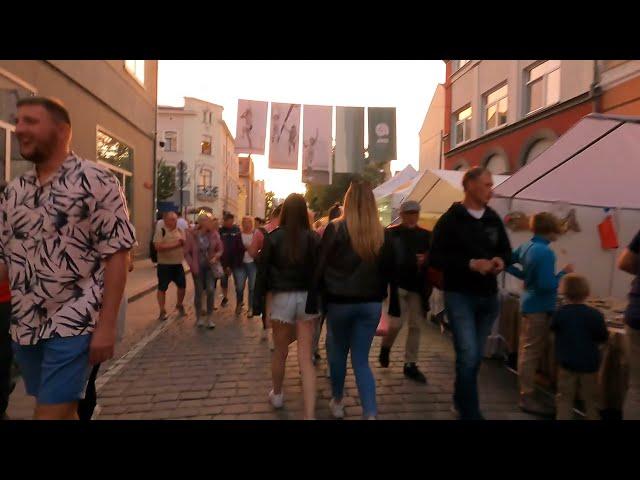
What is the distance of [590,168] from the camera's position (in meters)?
6.21

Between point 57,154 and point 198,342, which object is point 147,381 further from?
point 57,154

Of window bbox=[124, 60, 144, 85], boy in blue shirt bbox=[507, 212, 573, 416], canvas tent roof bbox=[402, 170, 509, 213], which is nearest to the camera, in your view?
boy in blue shirt bbox=[507, 212, 573, 416]

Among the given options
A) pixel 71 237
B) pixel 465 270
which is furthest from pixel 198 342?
pixel 71 237

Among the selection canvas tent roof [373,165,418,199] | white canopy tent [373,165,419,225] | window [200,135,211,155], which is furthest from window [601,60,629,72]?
window [200,135,211,155]

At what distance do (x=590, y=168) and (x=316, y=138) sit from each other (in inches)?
304

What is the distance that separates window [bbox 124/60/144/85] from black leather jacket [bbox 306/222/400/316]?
14.1 metres

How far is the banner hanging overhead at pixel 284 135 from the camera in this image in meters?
12.7

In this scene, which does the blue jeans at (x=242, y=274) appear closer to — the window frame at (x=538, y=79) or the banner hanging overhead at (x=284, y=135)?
the banner hanging overhead at (x=284, y=135)

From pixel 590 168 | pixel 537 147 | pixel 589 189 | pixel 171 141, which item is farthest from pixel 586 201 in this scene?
pixel 171 141

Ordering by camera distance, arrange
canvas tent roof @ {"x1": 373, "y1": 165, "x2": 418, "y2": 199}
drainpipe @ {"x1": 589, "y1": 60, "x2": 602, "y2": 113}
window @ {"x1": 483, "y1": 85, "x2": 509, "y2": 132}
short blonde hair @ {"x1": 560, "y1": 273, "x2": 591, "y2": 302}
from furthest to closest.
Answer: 1. window @ {"x1": 483, "y1": 85, "x2": 509, "y2": 132}
2. canvas tent roof @ {"x1": 373, "y1": 165, "x2": 418, "y2": 199}
3. drainpipe @ {"x1": 589, "y1": 60, "x2": 602, "y2": 113}
4. short blonde hair @ {"x1": 560, "y1": 273, "x2": 591, "y2": 302}

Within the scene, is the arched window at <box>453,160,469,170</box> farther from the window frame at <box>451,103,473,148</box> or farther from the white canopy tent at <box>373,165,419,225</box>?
the white canopy tent at <box>373,165,419,225</box>

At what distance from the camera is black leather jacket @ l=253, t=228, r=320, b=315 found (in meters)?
3.88

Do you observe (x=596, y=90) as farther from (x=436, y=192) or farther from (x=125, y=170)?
(x=125, y=170)

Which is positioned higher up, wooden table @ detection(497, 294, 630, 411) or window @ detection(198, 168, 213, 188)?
window @ detection(198, 168, 213, 188)
